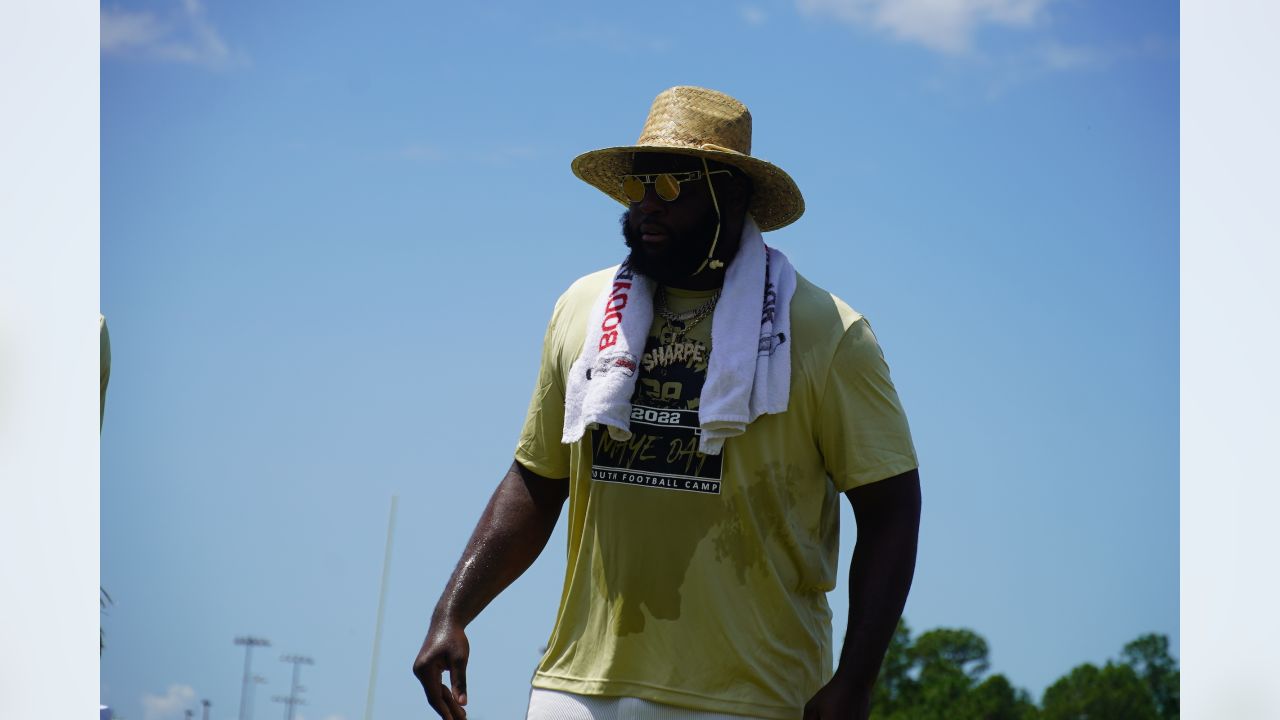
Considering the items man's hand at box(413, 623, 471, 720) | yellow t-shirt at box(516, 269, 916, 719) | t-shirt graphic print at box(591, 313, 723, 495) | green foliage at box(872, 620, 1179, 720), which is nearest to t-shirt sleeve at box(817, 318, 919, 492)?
yellow t-shirt at box(516, 269, 916, 719)

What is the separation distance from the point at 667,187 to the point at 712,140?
0.16 metres

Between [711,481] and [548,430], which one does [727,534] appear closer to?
[711,481]

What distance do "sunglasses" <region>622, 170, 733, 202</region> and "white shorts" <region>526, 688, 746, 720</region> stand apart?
4.00ft

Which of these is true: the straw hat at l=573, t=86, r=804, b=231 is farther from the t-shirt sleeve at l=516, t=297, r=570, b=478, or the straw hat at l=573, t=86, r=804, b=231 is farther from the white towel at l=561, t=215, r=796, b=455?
the t-shirt sleeve at l=516, t=297, r=570, b=478

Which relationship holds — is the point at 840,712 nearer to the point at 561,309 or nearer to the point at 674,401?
the point at 674,401

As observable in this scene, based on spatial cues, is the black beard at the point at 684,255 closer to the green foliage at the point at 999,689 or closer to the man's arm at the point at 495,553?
the man's arm at the point at 495,553

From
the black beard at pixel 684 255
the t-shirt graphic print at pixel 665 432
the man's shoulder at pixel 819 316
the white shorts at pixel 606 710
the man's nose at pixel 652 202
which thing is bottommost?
the white shorts at pixel 606 710

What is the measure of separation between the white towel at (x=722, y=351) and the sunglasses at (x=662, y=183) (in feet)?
0.61

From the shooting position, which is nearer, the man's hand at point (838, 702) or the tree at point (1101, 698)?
the man's hand at point (838, 702)

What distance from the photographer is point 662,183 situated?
4.24 metres

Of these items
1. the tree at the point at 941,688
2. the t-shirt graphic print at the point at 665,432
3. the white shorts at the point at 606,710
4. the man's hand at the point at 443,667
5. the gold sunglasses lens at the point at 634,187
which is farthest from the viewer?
the tree at the point at 941,688

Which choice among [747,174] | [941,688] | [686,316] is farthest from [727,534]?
[941,688]

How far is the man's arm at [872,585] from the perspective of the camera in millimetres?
3785

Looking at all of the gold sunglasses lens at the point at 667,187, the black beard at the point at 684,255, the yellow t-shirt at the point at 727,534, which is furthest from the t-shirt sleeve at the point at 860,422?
the gold sunglasses lens at the point at 667,187
